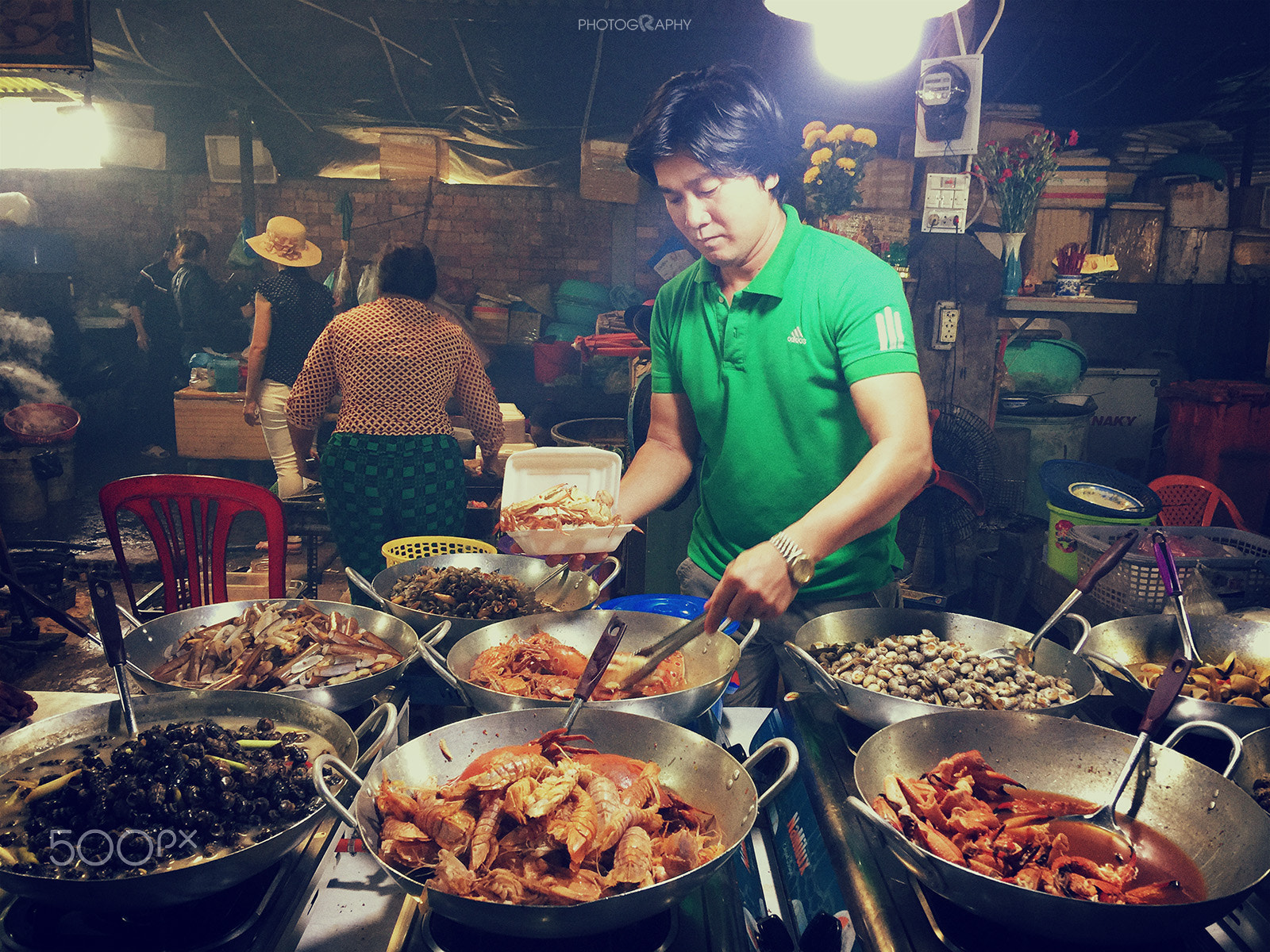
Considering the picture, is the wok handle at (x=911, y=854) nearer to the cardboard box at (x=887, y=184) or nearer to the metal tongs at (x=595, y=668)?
the metal tongs at (x=595, y=668)

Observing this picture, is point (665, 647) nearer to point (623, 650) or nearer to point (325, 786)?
point (623, 650)

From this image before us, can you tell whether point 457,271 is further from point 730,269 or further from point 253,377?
point 730,269

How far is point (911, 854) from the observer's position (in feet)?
3.44

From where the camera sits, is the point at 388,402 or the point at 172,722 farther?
the point at 388,402

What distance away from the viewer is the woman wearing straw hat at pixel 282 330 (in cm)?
573

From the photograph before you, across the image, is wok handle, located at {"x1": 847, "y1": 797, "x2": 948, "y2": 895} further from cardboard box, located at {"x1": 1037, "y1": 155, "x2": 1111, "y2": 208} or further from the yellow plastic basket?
cardboard box, located at {"x1": 1037, "y1": 155, "x2": 1111, "y2": 208}

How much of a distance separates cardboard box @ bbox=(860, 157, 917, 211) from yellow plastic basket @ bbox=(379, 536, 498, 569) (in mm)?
3093

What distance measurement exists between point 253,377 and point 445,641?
4707mm

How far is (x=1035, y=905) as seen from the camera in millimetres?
958

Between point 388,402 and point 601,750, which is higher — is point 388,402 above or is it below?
above

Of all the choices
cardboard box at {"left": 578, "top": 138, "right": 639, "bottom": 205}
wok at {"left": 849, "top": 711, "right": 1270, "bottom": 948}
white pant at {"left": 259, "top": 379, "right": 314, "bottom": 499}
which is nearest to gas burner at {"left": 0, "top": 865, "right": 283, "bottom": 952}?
wok at {"left": 849, "top": 711, "right": 1270, "bottom": 948}

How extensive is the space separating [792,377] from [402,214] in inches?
338

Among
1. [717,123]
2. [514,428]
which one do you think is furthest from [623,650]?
[514,428]

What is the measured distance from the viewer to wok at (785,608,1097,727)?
144 cm
